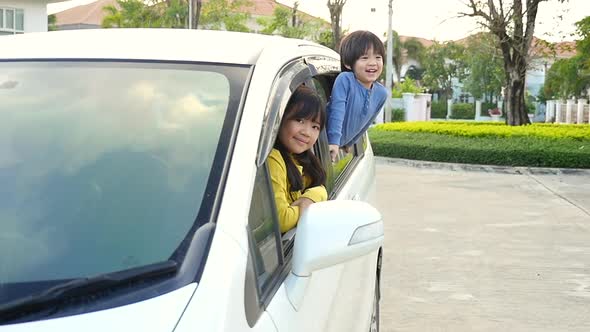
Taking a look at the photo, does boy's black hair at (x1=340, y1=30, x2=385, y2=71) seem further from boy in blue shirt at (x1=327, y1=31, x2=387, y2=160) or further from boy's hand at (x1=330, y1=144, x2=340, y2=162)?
boy's hand at (x1=330, y1=144, x2=340, y2=162)

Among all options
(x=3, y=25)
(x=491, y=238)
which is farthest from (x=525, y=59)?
(x=3, y=25)

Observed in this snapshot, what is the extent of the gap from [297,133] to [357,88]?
177cm

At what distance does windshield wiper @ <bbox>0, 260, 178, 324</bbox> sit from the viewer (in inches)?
76.7

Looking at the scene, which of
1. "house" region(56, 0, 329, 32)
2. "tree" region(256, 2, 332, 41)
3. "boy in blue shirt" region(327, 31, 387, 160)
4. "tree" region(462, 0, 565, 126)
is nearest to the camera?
"boy in blue shirt" region(327, 31, 387, 160)

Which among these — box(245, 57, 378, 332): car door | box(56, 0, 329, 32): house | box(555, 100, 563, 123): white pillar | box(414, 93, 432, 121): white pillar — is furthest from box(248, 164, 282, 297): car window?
box(56, 0, 329, 32): house

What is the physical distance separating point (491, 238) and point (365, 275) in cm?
602

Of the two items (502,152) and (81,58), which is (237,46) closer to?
(81,58)

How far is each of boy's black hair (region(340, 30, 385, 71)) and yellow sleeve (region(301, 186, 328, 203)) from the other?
6.45 feet

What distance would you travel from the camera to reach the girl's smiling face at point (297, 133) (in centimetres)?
329

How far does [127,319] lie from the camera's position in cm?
187

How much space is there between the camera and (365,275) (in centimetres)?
394

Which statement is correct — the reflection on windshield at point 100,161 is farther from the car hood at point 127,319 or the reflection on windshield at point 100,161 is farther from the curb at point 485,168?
the curb at point 485,168

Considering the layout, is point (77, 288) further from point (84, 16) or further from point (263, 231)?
point (84, 16)

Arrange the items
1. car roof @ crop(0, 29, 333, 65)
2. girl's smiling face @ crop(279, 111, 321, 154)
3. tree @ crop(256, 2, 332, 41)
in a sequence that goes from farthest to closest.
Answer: tree @ crop(256, 2, 332, 41)
girl's smiling face @ crop(279, 111, 321, 154)
car roof @ crop(0, 29, 333, 65)
